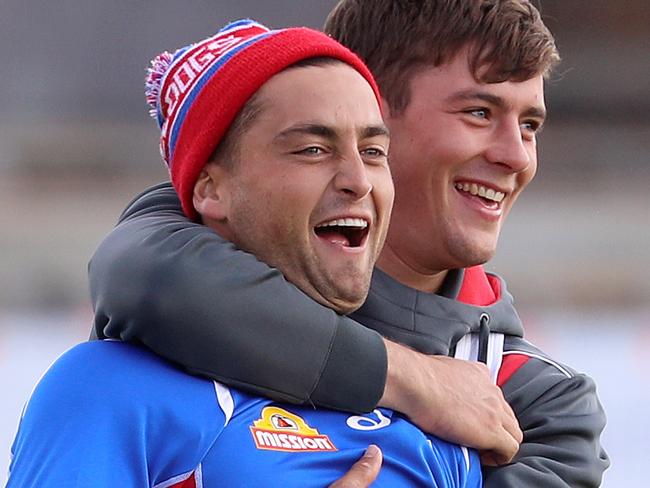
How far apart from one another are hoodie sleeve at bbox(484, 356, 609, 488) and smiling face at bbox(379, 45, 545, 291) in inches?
8.1

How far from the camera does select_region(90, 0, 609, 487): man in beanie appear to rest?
1.65m

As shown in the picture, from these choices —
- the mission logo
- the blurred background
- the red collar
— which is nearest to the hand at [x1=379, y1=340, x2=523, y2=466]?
the mission logo

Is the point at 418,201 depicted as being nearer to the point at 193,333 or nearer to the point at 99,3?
the point at 193,333

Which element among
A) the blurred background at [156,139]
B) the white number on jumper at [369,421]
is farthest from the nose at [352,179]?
the blurred background at [156,139]

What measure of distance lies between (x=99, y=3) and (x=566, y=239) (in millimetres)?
3492

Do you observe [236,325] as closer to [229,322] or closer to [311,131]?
[229,322]

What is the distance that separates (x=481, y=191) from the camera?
203 centimetres

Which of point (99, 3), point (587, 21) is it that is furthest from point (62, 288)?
point (587, 21)

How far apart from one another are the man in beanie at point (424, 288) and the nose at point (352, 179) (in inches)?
2.8

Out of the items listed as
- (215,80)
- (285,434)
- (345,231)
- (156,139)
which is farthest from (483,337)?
(156,139)

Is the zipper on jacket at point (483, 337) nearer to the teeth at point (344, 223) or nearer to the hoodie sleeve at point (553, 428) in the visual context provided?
the hoodie sleeve at point (553, 428)

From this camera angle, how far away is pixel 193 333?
1.63 m

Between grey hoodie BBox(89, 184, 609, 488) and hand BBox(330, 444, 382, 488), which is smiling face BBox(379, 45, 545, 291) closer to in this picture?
grey hoodie BBox(89, 184, 609, 488)

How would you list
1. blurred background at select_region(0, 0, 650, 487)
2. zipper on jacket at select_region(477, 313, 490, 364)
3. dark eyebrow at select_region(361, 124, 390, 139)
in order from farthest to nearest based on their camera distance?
blurred background at select_region(0, 0, 650, 487)
zipper on jacket at select_region(477, 313, 490, 364)
dark eyebrow at select_region(361, 124, 390, 139)
